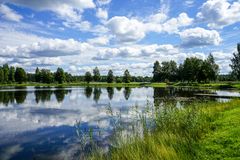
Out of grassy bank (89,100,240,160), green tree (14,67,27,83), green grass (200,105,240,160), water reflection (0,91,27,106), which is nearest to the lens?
green grass (200,105,240,160)

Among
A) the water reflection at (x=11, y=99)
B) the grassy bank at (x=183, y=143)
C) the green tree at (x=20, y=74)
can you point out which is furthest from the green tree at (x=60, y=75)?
the grassy bank at (x=183, y=143)

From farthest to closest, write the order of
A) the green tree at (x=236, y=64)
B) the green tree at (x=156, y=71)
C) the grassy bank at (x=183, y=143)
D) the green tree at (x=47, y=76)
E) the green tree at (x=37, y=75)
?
the green tree at (x=37, y=75) < the green tree at (x=47, y=76) < the green tree at (x=156, y=71) < the green tree at (x=236, y=64) < the grassy bank at (x=183, y=143)

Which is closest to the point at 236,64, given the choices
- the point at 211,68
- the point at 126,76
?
the point at 211,68

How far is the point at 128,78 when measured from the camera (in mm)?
181500

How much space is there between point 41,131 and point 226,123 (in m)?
13.7

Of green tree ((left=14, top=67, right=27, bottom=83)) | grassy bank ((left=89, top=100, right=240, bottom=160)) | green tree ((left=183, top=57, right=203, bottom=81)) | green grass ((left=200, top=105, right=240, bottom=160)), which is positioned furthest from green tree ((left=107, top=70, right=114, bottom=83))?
green grass ((left=200, top=105, right=240, bottom=160))

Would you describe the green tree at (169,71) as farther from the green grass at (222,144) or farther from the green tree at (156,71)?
the green grass at (222,144)

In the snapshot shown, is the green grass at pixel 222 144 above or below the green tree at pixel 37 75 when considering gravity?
below

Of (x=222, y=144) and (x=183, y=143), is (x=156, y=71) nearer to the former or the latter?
(x=183, y=143)

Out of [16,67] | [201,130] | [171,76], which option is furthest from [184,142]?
[16,67]

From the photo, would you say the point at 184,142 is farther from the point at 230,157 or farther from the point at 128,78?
the point at 128,78

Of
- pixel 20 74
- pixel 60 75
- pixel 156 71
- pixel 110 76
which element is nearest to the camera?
pixel 20 74

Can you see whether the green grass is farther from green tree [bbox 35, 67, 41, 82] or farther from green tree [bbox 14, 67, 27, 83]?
green tree [bbox 35, 67, 41, 82]

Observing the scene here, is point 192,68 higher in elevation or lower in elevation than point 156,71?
lower
